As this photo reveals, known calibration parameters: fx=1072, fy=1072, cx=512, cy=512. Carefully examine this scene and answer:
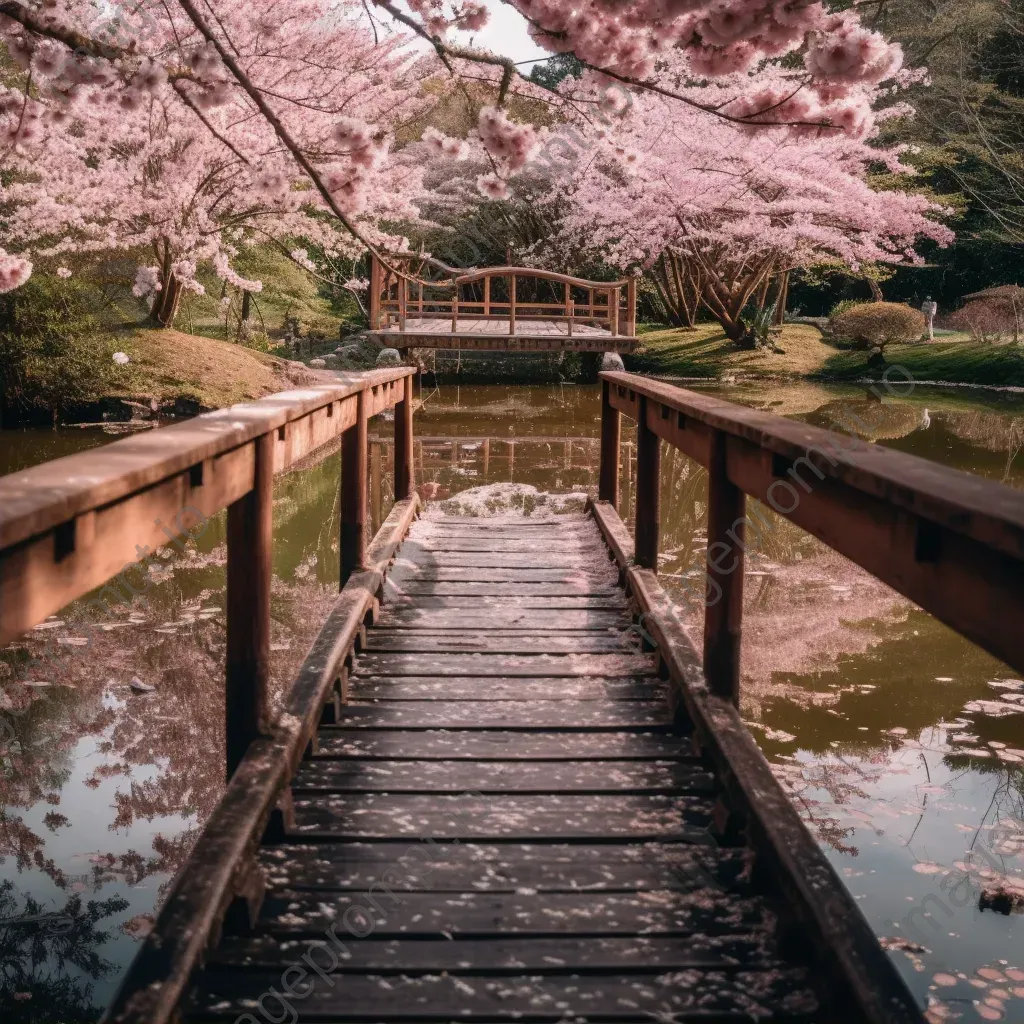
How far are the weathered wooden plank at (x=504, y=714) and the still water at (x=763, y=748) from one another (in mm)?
790

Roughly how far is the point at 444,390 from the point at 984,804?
15.1 meters

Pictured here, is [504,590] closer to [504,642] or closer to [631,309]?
[504,642]

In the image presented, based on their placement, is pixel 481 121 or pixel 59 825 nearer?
pixel 59 825

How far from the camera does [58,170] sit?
45.5ft

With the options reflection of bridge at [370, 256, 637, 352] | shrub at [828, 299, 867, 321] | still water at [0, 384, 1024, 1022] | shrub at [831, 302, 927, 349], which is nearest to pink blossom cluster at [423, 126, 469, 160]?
still water at [0, 384, 1024, 1022]

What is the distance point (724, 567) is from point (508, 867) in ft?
3.37

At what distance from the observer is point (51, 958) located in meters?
2.86

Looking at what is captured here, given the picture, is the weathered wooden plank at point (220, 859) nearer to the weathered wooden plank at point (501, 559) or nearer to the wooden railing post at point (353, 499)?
the wooden railing post at point (353, 499)

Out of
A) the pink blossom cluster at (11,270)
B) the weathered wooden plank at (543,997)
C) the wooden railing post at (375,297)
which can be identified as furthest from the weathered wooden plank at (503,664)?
the wooden railing post at (375,297)

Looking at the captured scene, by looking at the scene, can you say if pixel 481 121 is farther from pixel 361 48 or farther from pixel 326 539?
pixel 361 48

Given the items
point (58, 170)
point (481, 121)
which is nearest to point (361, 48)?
point (58, 170)

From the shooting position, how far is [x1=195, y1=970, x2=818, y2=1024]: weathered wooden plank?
1.79 meters

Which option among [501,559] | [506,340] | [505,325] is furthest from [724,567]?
[505,325]

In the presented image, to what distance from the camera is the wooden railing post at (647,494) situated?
15.1 feet
